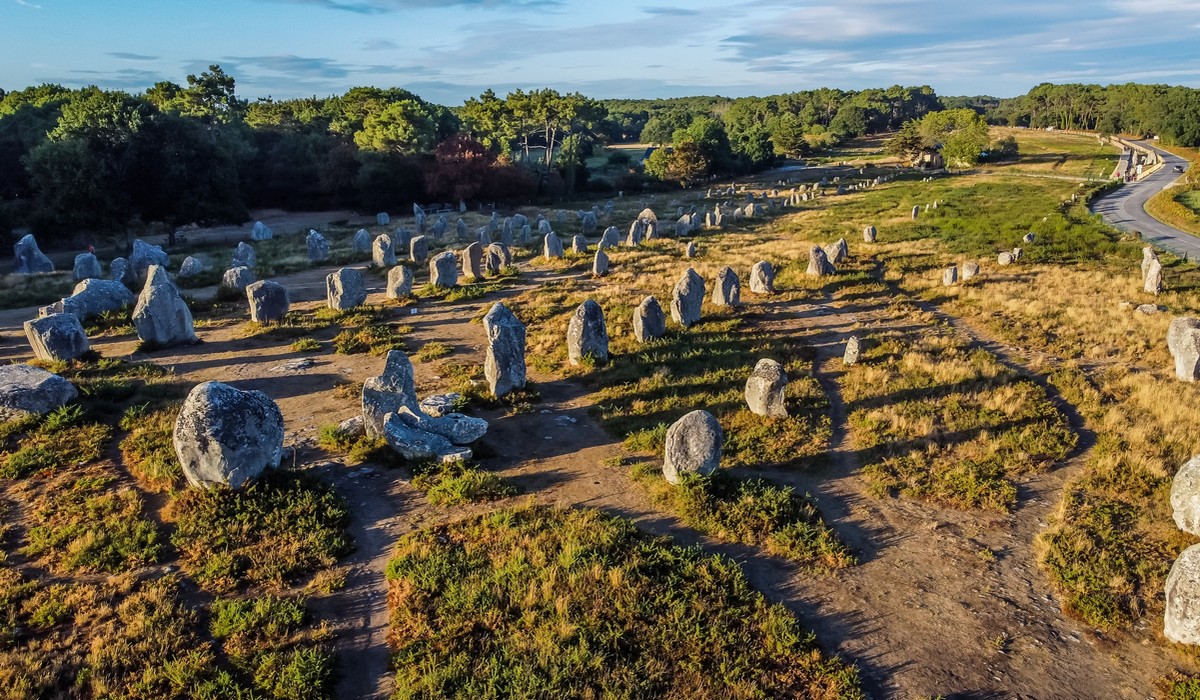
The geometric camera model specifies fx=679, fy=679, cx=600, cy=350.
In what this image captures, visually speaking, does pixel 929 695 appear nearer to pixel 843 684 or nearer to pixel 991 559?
pixel 843 684

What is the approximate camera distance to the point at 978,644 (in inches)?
348

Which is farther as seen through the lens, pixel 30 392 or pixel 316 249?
pixel 316 249

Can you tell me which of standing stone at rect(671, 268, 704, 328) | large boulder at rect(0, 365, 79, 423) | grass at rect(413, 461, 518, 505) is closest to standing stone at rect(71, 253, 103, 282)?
large boulder at rect(0, 365, 79, 423)

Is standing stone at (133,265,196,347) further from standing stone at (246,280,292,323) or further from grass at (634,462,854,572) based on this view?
grass at (634,462,854,572)

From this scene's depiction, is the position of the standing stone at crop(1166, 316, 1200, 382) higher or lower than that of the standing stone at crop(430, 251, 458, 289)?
lower

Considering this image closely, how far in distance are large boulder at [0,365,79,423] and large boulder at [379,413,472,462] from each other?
25.2 feet

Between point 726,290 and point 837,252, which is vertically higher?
point 837,252

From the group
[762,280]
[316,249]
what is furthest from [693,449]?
[316,249]

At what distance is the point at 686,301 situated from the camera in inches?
874

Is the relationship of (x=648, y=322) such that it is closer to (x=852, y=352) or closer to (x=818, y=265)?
(x=852, y=352)

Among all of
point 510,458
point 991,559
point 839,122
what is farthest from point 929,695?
point 839,122

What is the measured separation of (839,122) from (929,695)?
142941 millimetres

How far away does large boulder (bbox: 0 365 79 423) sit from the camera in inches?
566

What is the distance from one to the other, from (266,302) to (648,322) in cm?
1298
